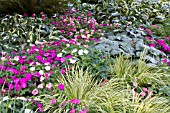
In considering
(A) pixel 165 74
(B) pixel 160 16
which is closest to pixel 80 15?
(B) pixel 160 16

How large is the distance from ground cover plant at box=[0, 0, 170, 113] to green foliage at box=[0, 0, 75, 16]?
0.14m

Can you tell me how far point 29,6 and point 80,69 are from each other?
187 cm

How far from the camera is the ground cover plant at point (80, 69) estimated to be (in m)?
1.91

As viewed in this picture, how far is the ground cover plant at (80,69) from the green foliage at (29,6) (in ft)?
0.45

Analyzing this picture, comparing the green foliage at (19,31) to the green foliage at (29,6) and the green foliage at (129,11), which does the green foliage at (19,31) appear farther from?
the green foliage at (129,11)

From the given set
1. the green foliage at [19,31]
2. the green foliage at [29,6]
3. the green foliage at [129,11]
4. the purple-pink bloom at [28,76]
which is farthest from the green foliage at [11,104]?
the green foliage at [129,11]

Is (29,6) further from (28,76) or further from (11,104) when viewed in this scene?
(11,104)

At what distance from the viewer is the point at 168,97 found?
6.87 ft

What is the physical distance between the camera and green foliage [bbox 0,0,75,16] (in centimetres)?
383

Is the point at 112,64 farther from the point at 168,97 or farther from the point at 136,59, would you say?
the point at 168,97

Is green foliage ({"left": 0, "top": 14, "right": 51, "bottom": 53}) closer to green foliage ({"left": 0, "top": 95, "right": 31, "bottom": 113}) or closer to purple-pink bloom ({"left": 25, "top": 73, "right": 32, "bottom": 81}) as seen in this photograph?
purple-pink bloom ({"left": 25, "top": 73, "right": 32, "bottom": 81})

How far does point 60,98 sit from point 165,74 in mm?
994

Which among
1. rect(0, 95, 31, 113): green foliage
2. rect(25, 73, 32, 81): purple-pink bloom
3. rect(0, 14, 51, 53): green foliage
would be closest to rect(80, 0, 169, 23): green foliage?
rect(0, 14, 51, 53): green foliage

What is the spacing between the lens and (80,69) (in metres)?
2.41
